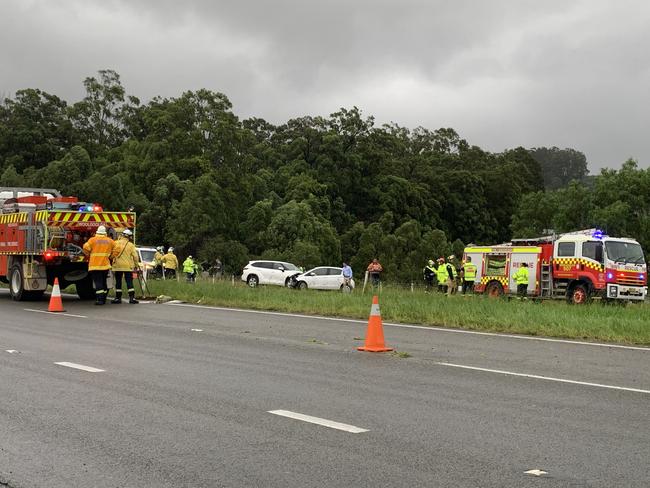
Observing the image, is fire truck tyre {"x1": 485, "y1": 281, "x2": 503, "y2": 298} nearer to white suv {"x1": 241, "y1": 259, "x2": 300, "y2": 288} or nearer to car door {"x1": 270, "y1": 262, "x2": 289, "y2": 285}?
white suv {"x1": 241, "y1": 259, "x2": 300, "y2": 288}

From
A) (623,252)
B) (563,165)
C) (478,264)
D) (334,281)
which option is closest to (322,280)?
(334,281)

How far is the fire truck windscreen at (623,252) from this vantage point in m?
29.5

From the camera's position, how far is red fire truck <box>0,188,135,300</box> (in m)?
20.4

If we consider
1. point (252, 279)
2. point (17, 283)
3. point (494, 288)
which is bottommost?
point (17, 283)

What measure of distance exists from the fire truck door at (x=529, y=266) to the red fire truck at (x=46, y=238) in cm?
1775

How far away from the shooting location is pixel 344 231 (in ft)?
256

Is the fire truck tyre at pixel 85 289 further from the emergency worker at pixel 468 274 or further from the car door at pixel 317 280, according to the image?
the emergency worker at pixel 468 274

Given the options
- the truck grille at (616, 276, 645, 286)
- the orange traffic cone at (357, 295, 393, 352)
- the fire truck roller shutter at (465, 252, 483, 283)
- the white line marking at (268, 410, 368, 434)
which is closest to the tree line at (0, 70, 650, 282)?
the fire truck roller shutter at (465, 252, 483, 283)

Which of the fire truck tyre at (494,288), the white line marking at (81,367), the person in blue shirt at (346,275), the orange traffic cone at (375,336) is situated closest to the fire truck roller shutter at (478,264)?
the fire truck tyre at (494,288)

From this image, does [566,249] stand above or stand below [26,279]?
above

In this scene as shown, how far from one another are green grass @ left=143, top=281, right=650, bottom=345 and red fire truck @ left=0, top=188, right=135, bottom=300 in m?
2.44

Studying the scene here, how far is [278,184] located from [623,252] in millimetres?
50163

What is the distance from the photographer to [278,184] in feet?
→ 253

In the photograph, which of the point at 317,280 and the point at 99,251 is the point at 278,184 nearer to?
the point at 317,280
